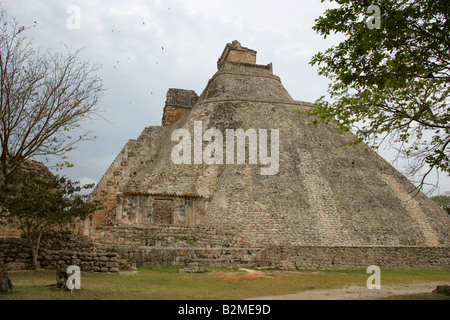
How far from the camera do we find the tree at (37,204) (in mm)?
9383

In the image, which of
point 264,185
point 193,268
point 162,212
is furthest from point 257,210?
point 162,212

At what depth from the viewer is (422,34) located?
23.9 feet

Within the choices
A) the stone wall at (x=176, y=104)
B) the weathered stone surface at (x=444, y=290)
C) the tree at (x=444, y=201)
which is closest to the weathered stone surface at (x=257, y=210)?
the stone wall at (x=176, y=104)

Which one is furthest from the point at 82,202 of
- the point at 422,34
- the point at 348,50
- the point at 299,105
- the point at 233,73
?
the point at 233,73

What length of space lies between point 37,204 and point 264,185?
430 inches

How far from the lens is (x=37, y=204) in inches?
372

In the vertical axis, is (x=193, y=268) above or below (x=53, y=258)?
below

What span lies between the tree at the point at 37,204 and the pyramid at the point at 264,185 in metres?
5.52

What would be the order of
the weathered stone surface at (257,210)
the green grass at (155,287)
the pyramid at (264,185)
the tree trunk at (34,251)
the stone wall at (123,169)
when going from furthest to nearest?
the stone wall at (123,169) < the pyramid at (264,185) < the weathered stone surface at (257,210) < the tree trunk at (34,251) < the green grass at (155,287)

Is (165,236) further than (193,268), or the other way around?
(165,236)

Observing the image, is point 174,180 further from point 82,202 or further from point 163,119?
point 163,119

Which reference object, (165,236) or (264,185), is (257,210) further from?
(165,236)

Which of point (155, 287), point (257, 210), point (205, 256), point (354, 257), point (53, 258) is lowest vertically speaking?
point (354, 257)

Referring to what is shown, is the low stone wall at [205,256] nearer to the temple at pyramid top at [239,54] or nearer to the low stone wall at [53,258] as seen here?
the low stone wall at [53,258]
